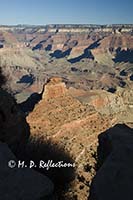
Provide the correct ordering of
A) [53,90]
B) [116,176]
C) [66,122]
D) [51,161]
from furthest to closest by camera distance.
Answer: [53,90]
[66,122]
[51,161]
[116,176]

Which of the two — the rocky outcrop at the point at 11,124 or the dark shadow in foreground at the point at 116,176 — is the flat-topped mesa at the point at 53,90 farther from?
the dark shadow in foreground at the point at 116,176

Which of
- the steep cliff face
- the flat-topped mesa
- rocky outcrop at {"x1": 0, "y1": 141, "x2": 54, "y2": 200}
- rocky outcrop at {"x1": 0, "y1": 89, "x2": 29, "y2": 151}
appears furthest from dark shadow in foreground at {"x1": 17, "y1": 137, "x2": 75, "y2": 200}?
the flat-topped mesa

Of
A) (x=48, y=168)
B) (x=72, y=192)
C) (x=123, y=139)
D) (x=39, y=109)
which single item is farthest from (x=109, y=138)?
(x=39, y=109)

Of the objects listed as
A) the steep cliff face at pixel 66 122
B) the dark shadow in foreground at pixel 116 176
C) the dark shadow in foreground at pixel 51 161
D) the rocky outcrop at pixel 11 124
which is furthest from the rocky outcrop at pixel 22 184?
the steep cliff face at pixel 66 122

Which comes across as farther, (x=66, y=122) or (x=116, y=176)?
(x=66, y=122)

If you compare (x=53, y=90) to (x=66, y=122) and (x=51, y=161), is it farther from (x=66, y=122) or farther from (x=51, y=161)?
(x=51, y=161)

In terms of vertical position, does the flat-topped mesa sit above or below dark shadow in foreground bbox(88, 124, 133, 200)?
below

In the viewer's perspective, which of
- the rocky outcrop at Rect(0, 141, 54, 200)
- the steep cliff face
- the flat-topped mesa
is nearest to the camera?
the rocky outcrop at Rect(0, 141, 54, 200)

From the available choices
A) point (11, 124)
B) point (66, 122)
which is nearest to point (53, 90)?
point (66, 122)

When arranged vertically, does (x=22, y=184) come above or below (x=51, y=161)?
above

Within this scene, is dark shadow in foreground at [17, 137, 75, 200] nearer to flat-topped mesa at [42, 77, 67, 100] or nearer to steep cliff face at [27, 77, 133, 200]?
steep cliff face at [27, 77, 133, 200]

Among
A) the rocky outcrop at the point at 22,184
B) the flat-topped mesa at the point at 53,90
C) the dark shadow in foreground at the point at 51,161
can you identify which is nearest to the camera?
the rocky outcrop at the point at 22,184

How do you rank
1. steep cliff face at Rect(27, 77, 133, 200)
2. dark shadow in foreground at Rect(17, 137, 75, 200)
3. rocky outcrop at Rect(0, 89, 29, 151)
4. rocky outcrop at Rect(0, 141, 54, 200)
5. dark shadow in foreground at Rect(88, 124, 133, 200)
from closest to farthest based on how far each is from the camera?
rocky outcrop at Rect(0, 141, 54, 200) < dark shadow in foreground at Rect(88, 124, 133, 200) < dark shadow in foreground at Rect(17, 137, 75, 200) < rocky outcrop at Rect(0, 89, 29, 151) < steep cliff face at Rect(27, 77, 133, 200)

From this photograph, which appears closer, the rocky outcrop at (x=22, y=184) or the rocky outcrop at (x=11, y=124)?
the rocky outcrop at (x=22, y=184)
